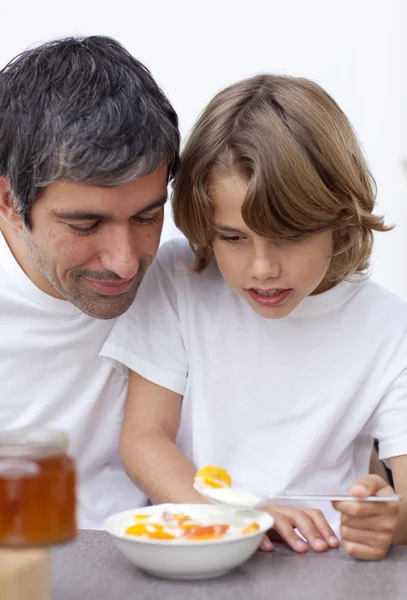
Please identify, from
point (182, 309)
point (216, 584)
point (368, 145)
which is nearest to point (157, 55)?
point (368, 145)

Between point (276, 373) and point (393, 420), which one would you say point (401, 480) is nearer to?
point (393, 420)

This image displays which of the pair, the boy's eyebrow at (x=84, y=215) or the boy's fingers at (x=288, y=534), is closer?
the boy's fingers at (x=288, y=534)

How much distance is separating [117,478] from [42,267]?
0.49 m

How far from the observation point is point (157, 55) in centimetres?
374

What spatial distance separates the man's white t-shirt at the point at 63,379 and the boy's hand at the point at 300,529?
53 centimetres

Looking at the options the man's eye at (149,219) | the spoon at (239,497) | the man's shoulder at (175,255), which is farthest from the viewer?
the man's shoulder at (175,255)

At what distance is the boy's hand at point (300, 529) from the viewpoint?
52.9 inches

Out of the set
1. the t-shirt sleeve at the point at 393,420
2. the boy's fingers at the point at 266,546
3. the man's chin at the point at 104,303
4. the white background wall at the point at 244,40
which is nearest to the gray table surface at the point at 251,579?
the boy's fingers at the point at 266,546

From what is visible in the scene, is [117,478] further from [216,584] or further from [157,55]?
[157,55]

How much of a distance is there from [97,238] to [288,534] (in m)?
0.63

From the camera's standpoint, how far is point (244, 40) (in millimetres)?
3744

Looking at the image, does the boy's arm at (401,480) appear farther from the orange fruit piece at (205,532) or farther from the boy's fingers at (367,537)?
the orange fruit piece at (205,532)

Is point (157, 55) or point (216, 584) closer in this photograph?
point (216, 584)

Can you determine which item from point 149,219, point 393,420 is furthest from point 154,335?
point 393,420
